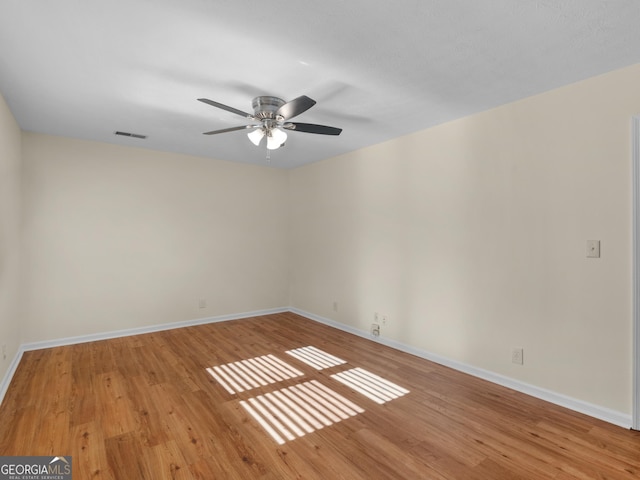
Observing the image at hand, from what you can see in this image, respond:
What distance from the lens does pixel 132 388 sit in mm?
2830

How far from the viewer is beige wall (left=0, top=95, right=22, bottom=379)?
9.22ft

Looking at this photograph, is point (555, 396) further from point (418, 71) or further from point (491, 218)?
point (418, 71)

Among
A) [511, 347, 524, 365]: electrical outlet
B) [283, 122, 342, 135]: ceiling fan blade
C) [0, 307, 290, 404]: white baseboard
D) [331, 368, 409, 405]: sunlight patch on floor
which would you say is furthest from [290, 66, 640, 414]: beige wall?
[0, 307, 290, 404]: white baseboard

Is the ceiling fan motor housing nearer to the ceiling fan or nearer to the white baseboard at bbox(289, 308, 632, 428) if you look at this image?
the ceiling fan

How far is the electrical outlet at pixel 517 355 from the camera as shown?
2.77 m

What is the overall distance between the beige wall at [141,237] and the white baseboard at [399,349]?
3.2 inches

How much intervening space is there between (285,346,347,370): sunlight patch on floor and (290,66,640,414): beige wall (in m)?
0.82

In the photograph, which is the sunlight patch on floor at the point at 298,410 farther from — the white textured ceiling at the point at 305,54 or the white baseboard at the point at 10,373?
the white textured ceiling at the point at 305,54

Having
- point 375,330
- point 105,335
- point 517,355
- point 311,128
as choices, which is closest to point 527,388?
point 517,355

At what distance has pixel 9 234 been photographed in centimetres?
312

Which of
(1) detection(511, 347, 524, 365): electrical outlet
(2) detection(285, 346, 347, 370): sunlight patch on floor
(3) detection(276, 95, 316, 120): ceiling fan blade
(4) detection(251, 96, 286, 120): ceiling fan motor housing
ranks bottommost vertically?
(2) detection(285, 346, 347, 370): sunlight patch on floor

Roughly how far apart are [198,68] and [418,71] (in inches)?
58.7

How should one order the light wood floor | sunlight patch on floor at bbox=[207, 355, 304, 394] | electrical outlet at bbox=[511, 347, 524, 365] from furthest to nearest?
sunlight patch on floor at bbox=[207, 355, 304, 394]
electrical outlet at bbox=[511, 347, 524, 365]
the light wood floor

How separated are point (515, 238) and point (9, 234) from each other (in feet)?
15.0
